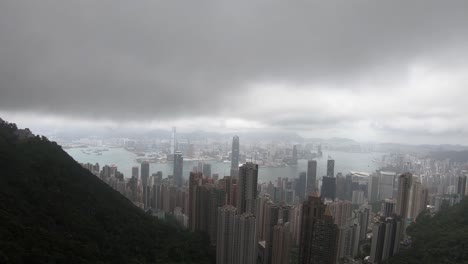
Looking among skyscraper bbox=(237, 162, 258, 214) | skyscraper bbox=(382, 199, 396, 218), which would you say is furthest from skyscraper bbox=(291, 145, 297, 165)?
skyscraper bbox=(237, 162, 258, 214)

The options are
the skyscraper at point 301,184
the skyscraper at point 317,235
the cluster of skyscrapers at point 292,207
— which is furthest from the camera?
the skyscraper at point 301,184

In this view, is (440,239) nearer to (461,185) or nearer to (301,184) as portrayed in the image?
(301,184)

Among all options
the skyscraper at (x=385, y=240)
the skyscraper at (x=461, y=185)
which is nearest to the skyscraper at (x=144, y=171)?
the skyscraper at (x=385, y=240)

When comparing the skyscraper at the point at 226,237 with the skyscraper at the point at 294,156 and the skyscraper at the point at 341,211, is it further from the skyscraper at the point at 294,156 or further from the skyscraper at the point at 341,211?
the skyscraper at the point at 294,156

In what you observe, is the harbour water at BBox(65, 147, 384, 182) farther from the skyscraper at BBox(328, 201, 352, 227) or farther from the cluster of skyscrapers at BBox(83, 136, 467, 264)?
the skyscraper at BBox(328, 201, 352, 227)

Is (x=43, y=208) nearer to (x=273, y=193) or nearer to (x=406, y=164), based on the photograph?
(x=273, y=193)

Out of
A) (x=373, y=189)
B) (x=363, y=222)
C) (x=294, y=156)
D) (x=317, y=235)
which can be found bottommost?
(x=363, y=222)

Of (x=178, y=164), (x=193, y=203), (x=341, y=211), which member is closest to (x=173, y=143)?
(x=178, y=164)
